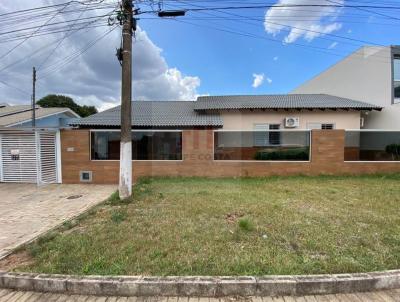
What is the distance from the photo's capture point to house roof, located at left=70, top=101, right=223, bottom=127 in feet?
45.6

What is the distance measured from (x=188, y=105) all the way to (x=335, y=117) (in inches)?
364

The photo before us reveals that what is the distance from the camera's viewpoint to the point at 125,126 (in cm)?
639

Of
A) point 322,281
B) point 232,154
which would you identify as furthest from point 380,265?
point 232,154

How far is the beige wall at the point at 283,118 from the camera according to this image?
1510cm

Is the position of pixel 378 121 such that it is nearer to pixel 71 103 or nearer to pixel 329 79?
pixel 329 79

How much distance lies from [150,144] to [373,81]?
13.2 metres

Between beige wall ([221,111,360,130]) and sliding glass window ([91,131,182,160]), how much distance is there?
621cm

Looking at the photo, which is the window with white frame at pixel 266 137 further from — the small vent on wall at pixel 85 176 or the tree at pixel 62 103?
the tree at pixel 62 103

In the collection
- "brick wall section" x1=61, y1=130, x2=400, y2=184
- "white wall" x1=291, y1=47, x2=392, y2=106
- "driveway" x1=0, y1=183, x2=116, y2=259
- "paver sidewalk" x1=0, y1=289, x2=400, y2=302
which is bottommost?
"paver sidewalk" x1=0, y1=289, x2=400, y2=302

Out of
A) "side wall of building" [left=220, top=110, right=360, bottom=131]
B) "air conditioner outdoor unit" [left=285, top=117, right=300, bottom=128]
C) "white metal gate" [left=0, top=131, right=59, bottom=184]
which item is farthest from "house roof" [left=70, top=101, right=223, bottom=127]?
"white metal gate" [left=0, top=131, right=59, bottom=184]

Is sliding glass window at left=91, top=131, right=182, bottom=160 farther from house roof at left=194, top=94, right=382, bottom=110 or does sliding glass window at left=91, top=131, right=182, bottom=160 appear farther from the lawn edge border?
the lawn edge border

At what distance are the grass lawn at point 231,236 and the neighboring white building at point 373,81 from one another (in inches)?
363

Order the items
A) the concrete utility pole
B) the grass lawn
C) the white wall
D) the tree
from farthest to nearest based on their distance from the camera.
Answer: the tree, the white wall, the concrete utility pole, the grass lawn

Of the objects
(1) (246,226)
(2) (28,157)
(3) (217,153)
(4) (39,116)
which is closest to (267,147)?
(3) (217,153)
